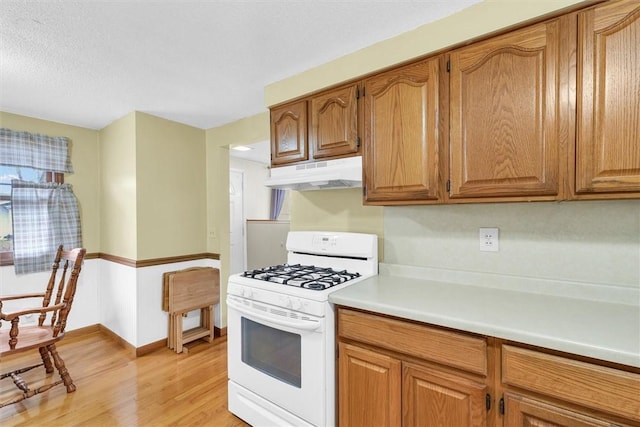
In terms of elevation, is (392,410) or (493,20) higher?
(493,20)

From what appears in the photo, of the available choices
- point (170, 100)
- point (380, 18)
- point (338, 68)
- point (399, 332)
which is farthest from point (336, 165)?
point (170, 100)

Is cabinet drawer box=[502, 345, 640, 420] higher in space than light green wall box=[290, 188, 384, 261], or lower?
lower

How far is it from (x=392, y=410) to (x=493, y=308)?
2.04 feet

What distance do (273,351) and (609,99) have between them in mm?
1897

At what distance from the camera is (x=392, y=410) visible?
1321 mm

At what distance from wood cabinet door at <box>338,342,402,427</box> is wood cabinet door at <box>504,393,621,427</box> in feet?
1.33

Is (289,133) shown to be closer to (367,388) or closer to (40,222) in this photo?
(367,388)

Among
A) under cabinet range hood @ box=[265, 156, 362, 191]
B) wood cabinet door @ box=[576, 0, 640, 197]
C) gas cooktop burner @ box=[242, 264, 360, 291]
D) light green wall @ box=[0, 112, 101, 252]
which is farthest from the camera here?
light green wall @ box=[0, 112, 101, 252]

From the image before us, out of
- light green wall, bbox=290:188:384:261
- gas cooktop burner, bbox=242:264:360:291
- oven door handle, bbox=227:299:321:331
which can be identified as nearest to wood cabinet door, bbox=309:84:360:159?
light green wall, bbox=290:188:384:261

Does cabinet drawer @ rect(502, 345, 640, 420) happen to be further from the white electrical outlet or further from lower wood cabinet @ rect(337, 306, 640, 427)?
the white electrical outlet

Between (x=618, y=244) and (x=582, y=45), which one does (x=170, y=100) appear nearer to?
(x=582, y=45)

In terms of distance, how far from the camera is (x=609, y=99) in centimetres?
113

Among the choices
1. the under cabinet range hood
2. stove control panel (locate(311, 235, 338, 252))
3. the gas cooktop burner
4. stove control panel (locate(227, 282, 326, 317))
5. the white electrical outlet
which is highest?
the under cabinet range hood

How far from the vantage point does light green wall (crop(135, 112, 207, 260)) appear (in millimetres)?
2754
